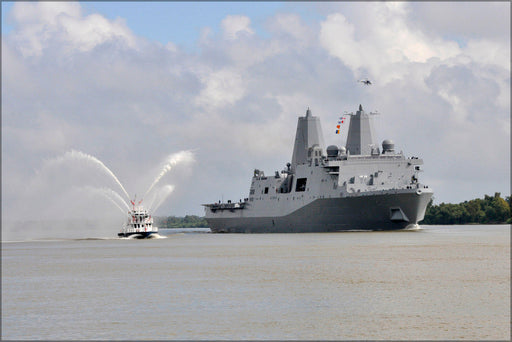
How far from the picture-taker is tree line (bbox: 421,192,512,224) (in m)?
149

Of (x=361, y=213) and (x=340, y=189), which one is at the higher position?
(x=340, y=189)

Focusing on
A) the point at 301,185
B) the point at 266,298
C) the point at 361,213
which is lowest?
the point at 266,298

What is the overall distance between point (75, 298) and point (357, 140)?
63.8 metres

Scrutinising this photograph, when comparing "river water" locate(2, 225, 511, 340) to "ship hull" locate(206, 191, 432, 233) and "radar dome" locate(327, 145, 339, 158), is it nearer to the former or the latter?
"ship hull" locate(206, 191, 432, 233)

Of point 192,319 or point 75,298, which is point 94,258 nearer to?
point 75,298

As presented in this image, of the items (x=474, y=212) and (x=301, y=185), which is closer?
(x=301, y=185)

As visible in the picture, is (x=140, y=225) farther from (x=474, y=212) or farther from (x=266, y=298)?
(x=474, y=212)

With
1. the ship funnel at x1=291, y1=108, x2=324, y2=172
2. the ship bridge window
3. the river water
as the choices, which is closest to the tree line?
the ship funnel at x1=291, y1=108, x2=324, y2=172

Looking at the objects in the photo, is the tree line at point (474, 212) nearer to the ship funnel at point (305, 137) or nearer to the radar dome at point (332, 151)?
the ship funnel at point (305, 137)

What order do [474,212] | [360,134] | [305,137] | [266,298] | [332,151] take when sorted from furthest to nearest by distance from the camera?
[474,212], [305,137], [360,134], [332,151], [266,298]

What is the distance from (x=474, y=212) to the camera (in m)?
154

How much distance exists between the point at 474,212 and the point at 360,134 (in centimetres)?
7338

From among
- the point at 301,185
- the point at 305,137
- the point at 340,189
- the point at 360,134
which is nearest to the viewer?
the point at 340,189

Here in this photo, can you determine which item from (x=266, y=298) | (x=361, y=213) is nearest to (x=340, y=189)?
(x=361, y=213)
